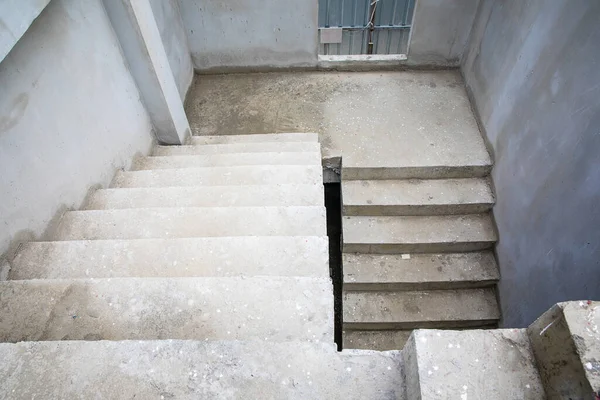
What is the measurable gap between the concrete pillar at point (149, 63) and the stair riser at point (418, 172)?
5.83ft

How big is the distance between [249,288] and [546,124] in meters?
2.61

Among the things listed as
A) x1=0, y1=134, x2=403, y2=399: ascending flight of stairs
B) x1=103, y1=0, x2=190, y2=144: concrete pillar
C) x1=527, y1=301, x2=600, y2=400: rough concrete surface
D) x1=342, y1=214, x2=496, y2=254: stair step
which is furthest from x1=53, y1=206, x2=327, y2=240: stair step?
x1=342, y1=214, x2=496, y2=254: stair step

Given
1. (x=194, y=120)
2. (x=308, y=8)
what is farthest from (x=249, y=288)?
(x=308, y=8)

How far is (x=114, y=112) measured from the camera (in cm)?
304

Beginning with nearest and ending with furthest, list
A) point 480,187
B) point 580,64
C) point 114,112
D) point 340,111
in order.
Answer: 1. point 580,64
2. point 114,112
3. point 480,187
4. point 340,111

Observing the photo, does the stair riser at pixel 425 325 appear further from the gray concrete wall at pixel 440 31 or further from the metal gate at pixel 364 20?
the metal gate at pixel 364 20

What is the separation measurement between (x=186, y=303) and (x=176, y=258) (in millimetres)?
399

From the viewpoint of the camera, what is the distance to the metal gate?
17.0 ft

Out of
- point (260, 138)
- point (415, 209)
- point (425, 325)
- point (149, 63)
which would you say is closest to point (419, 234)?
point (415, 209)

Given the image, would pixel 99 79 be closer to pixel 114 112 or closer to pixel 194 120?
pixel 114 112

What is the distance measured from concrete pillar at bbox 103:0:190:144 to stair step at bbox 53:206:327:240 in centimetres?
139

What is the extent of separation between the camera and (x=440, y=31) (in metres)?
Answer: 4.63

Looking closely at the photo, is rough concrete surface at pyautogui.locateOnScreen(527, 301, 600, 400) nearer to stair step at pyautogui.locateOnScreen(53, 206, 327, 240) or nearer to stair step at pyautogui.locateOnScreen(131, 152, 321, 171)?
stair step at pyautogui.locateOnScreen(53, 206, 327, 240)

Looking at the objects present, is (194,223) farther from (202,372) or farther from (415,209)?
(415,209)
